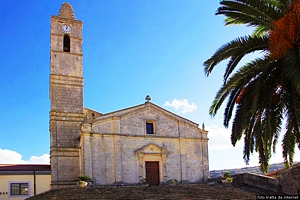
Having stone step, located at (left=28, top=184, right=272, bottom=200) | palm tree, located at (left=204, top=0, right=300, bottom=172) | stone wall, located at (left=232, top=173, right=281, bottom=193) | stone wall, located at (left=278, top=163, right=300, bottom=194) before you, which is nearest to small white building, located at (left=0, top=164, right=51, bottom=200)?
stone step, located at (left=28, top=184, right=272, bottom=200)

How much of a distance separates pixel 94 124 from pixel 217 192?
1146 centimetres

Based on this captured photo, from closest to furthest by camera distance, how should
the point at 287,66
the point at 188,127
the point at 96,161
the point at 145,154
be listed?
the point at 287,66, the point at 96,161, the point at 145,154, the point at 188,127

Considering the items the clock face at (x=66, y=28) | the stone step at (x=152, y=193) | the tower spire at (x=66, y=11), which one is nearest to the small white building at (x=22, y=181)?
the stone step at (x=152, y=193)

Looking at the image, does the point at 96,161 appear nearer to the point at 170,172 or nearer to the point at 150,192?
the point at 170,172

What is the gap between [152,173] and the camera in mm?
30453

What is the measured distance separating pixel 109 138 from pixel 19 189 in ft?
25.7

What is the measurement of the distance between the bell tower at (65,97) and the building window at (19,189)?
1949 mm

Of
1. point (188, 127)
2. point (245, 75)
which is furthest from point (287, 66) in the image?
point (188, 127)

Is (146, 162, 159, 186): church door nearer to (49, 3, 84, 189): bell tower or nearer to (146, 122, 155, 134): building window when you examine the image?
(146, 122, 155, 134): building window

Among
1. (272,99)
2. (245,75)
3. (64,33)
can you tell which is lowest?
(272,99)

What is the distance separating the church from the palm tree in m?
17.0

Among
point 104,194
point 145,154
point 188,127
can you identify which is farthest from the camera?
point 188,127

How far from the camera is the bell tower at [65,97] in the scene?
30031 mm

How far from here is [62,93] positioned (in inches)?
1240
